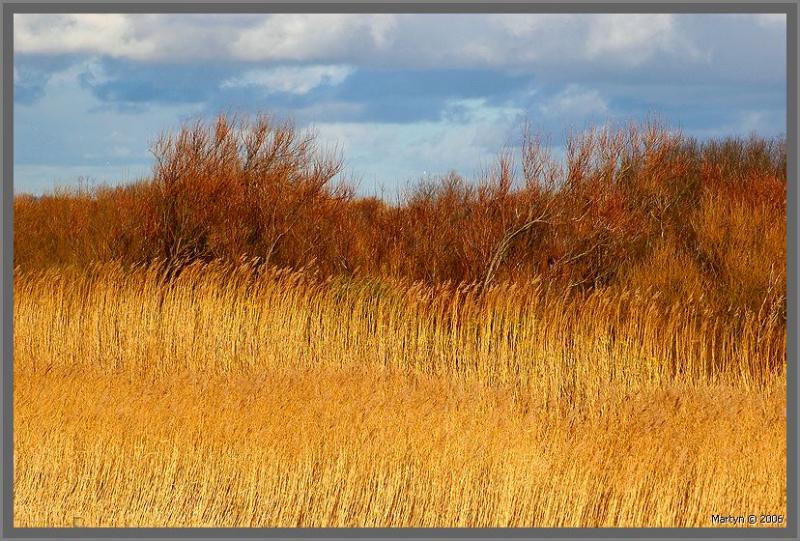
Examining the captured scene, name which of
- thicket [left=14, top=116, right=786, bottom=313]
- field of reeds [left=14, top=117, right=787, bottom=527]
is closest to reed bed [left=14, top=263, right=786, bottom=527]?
field of reeds [left=14, top=117, right=787, bottom=527]

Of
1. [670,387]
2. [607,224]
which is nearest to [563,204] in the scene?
[607,224]

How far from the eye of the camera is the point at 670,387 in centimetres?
960

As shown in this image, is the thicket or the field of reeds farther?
the thicket

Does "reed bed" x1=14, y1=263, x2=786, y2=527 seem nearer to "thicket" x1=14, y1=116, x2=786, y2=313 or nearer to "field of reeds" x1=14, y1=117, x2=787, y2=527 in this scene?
"field of reeds" x1=14, y1=117, x2=787, y2=527

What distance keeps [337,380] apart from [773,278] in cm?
860

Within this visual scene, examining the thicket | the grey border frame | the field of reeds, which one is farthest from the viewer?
the thicket

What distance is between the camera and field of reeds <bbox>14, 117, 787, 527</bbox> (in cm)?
662

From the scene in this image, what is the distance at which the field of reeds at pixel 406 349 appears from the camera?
662cm

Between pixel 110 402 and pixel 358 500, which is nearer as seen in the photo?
pixel 358 500

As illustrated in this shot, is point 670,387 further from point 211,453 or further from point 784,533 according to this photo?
point 211,453

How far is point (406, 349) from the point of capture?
37.0 ft

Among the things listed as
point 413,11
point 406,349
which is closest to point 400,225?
point 406,349

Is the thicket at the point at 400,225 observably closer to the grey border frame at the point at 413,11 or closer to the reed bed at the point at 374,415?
the reed bed at the point at 374,415

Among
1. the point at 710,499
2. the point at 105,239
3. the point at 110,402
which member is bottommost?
the point at 710,499
